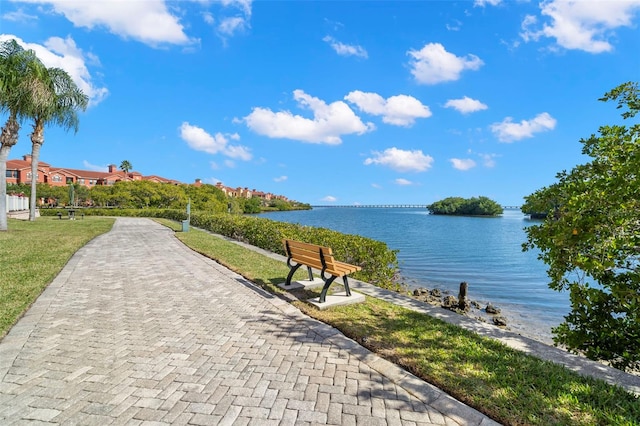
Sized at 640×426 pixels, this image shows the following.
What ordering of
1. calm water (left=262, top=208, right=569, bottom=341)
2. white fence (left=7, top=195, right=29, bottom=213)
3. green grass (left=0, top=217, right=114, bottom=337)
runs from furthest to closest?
white fence (left=7, top=195, right=29, bottom=213)
calm water (left=262, top=208, right=569, bottom=341)
green grass (left=0, top=217, right=114, bottom=337)

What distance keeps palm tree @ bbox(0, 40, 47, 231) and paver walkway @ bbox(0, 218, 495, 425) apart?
15607mm

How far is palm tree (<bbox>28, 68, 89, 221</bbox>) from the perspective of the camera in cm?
2042

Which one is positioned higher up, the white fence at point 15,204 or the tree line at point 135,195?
the tree line at point 135,195

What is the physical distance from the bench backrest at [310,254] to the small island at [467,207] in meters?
123

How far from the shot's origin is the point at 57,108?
22.1 meters

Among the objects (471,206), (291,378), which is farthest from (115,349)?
(471,206)

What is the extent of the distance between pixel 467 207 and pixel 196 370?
135 meters

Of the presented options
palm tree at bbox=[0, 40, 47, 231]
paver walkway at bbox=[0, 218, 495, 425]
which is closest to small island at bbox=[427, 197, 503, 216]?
palm tree at bbox=[0, 40, 47, 231]

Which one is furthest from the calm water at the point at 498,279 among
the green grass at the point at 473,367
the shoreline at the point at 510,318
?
the green grass at the point at 473,367

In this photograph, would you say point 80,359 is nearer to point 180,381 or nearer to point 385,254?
point 180,381

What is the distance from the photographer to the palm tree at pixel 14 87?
16.1 metres

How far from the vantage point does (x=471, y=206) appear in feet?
405

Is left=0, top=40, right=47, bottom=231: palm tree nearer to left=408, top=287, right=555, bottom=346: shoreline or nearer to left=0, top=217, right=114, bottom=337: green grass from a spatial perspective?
left=0, top=217, right=114, bottom=337: green grass

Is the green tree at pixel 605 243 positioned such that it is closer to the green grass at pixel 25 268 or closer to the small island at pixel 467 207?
the green grass at pixel 25 268
